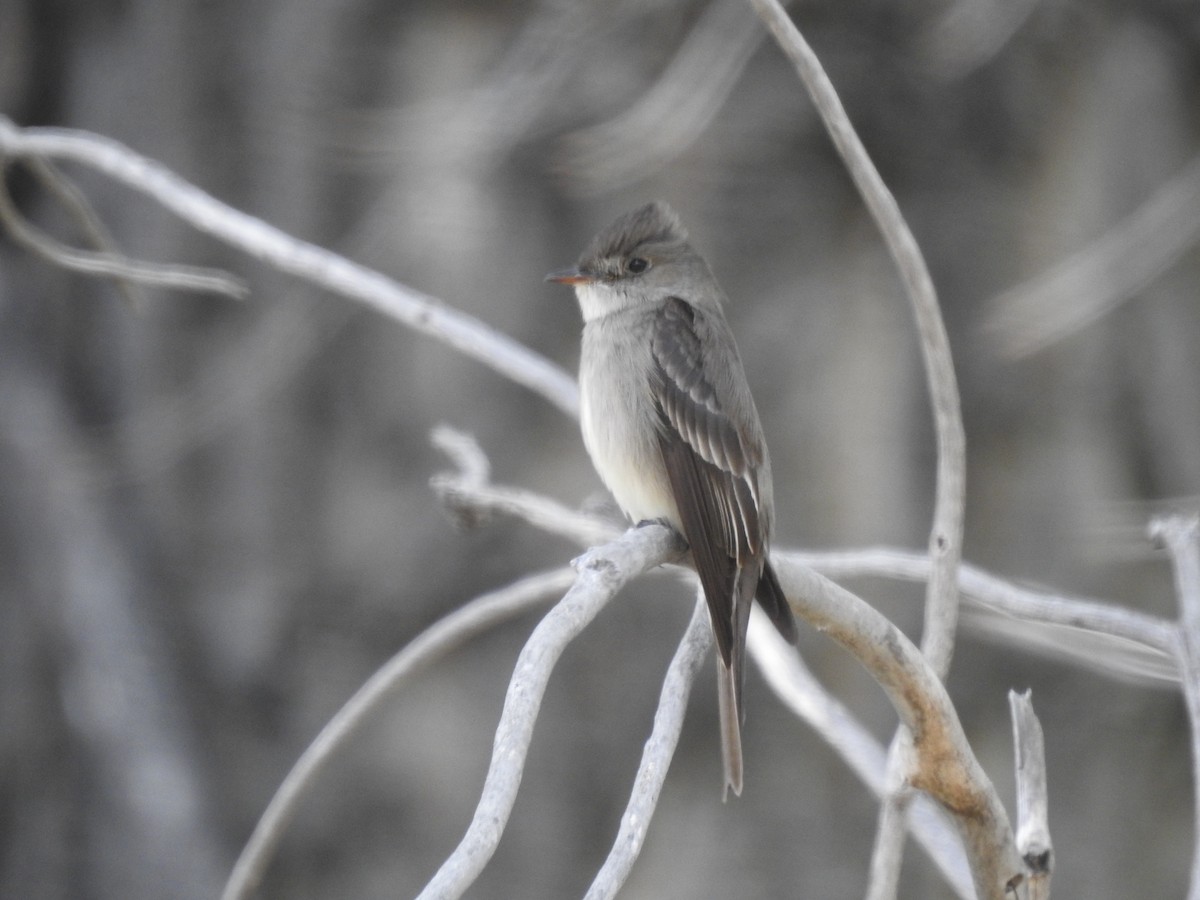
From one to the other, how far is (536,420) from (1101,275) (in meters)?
1.72

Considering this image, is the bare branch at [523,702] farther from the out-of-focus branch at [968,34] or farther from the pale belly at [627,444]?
the out-of-focus branch at [968,34]

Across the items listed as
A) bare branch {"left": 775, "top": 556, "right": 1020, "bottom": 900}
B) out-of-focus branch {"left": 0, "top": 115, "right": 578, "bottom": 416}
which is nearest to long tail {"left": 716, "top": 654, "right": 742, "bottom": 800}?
bare branch {"left": 775, "top": 556, "right": 1020, "bottom": 900}

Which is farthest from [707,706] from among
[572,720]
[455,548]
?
[455,548]

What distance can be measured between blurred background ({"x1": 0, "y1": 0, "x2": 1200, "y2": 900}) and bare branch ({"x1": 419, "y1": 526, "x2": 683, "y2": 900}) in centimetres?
252

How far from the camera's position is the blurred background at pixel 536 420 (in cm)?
417

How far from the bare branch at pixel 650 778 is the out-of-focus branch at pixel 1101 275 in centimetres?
266

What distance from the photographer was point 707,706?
409 cm

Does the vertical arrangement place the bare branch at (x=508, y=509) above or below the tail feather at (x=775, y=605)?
above

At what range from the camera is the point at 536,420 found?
434 cm

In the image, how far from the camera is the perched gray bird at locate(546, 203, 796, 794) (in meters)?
2.39

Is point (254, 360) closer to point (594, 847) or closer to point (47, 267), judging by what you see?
point (47, 267)

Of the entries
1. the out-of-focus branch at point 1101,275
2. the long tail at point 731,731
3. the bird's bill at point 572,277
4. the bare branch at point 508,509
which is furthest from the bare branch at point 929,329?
the out-of-focus branch at point 1101,275

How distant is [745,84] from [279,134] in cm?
141

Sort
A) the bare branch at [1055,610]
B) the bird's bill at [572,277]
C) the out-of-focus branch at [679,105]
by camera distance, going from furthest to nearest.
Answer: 1. the out-of-focus branch at [679,105]
2. the bird's bill at [572,277]
3. the bare branch at [1055,610]
